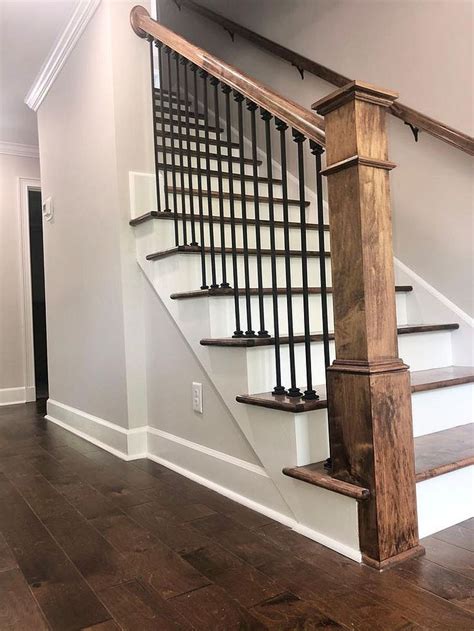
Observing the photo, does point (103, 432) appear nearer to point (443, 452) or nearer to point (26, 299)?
point (443, 452)

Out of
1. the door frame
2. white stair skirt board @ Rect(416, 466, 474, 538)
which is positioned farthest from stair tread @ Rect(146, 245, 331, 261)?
the door frame

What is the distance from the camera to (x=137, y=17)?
2473 millimetres

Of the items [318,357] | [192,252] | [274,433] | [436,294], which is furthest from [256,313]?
[436,294]

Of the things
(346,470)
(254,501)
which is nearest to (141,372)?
(254,501)

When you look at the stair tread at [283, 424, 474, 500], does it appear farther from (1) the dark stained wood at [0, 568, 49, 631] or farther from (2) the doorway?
(2) the doorway

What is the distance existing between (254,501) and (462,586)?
70 cm

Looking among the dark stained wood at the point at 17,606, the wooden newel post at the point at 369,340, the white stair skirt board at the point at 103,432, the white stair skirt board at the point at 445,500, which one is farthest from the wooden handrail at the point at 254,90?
the white stair skirt board at the point at 103,432

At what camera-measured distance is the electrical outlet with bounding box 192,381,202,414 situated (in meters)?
2.01

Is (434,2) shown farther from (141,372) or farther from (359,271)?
(141,372)

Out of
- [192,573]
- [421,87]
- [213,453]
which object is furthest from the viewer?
[421,87]

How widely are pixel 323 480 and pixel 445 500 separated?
383 millimetres

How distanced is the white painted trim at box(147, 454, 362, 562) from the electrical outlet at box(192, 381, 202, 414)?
0.26 metres

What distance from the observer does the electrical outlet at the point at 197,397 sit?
201 cm

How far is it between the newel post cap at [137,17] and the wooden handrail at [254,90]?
0.66 ft
